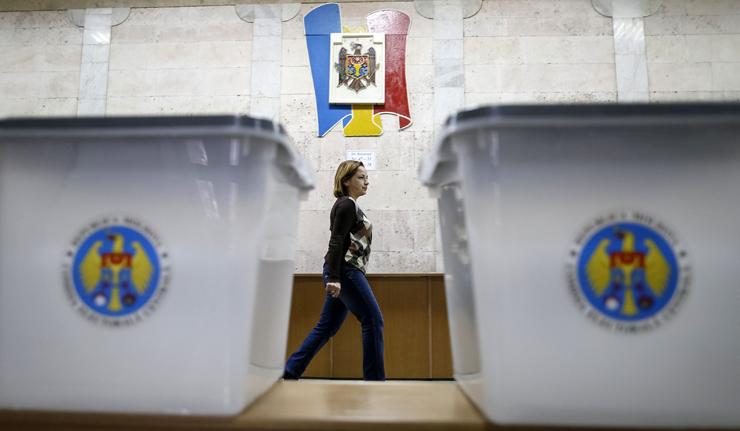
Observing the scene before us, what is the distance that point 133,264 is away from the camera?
560mm

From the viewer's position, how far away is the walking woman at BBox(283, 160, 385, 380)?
2.13m

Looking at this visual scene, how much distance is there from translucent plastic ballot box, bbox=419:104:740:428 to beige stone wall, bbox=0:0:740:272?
10.5 ft

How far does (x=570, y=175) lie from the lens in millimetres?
536

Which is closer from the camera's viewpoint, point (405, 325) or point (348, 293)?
point (348, 293)

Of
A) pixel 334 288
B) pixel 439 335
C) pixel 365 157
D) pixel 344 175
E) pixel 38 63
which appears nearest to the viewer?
pixel 334 288

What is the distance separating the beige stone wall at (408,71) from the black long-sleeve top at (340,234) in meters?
1.61

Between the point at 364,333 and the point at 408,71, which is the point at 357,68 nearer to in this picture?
the point at 408,71

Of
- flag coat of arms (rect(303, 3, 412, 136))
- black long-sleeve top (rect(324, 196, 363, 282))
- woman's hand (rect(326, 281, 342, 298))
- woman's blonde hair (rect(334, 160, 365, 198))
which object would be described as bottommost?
woman's hand (rect(326, 281, 342, 298))

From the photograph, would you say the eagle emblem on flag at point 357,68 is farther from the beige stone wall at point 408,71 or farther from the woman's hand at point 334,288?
the woman's hand at point 334,288

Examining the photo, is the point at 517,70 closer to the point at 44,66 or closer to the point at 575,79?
the point at 575,79

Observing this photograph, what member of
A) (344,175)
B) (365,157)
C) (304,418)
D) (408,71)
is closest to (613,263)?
(304,418)

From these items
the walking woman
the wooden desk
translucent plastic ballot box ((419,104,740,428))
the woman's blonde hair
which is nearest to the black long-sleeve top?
the walking woman

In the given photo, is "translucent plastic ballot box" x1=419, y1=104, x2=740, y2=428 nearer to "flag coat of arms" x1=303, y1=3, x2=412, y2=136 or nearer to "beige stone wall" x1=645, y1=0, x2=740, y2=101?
"flag coat of arms" x1=303, y1=3, x2=412, y2=136

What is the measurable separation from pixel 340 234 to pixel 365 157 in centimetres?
185
